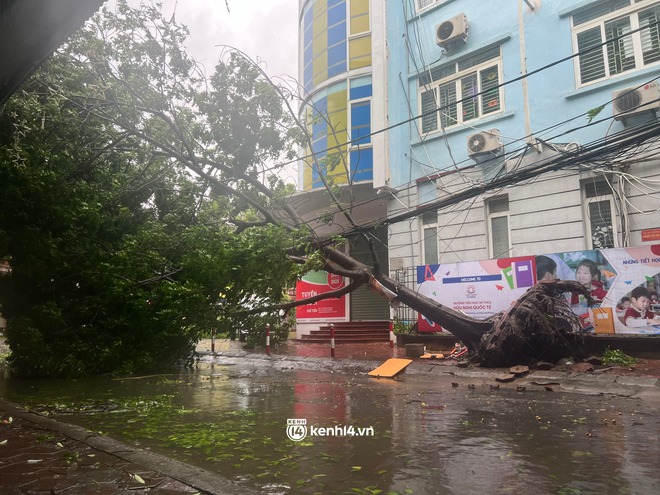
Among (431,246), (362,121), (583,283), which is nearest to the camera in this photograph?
(583,283)

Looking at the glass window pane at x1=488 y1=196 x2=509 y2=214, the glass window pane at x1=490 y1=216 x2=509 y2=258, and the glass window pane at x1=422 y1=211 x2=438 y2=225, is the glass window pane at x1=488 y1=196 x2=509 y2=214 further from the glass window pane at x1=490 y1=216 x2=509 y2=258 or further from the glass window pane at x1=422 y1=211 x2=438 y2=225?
the glass window pane at x1=422 y1=211 x2=438 y2=225

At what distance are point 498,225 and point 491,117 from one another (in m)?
3.14

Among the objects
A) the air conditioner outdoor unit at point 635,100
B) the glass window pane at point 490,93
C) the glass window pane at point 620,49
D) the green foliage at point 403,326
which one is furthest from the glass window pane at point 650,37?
the green foliage at point 403,326

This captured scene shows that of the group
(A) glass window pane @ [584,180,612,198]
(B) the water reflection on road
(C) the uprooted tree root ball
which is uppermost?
(A) glass window pane @ [584,180,612,198]

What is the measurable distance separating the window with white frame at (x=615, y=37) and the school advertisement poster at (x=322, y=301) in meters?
10.4

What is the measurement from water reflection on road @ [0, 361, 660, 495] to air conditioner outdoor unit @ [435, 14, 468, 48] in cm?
1057

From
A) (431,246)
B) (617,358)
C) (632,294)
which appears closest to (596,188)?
(632,294)

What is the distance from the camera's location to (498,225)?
14250 millimetres

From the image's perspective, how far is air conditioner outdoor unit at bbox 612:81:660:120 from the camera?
10984 millimetres

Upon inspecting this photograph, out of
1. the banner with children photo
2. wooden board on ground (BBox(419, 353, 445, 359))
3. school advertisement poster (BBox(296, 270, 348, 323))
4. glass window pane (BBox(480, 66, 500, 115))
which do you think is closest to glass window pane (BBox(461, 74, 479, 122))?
glass window pane (BBox(480, 66, 500, 115))

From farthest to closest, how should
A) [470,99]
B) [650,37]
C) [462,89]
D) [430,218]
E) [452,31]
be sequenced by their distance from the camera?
[430,218] < [462,89] < [470,99] < [452,31] < [650,37]

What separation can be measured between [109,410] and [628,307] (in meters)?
10.4

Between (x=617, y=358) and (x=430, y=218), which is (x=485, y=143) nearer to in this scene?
(x=430, y=218)

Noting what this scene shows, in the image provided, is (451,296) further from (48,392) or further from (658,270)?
(48,392)
